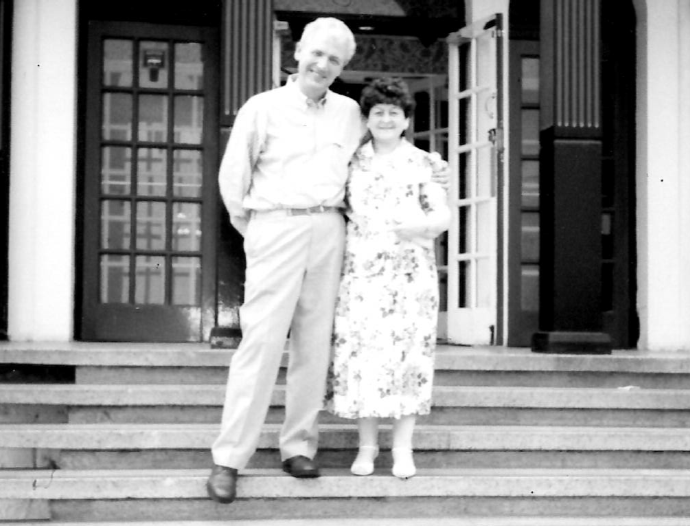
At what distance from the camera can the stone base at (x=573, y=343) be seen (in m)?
5.29

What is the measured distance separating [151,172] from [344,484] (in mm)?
3239

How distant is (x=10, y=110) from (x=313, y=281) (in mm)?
3161

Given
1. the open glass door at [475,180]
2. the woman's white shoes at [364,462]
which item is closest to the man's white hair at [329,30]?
the woman's white shoes at [364,462]

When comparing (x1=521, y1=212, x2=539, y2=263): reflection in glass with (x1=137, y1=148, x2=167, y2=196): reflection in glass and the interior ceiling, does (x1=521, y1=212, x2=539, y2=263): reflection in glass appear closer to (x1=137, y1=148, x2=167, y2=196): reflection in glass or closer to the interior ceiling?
the interior ceiling

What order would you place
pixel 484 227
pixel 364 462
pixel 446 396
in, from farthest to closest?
pixel 484 227
pixel 446 396
pixel 364 462

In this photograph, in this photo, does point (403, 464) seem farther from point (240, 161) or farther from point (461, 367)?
point (240, 161)

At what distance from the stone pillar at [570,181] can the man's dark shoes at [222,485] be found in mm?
2219

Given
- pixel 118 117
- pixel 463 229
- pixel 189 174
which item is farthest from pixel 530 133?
pixel 118 117

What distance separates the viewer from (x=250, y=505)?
3885mm

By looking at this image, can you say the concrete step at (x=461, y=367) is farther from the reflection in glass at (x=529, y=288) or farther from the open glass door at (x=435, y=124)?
the open glass door at (x=435, y=124)

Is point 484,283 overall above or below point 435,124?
below

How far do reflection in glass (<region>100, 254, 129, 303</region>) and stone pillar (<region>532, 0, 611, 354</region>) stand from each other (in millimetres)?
2710

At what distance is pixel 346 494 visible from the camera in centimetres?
391

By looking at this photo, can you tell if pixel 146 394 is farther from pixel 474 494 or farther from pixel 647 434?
pixel 647 434
